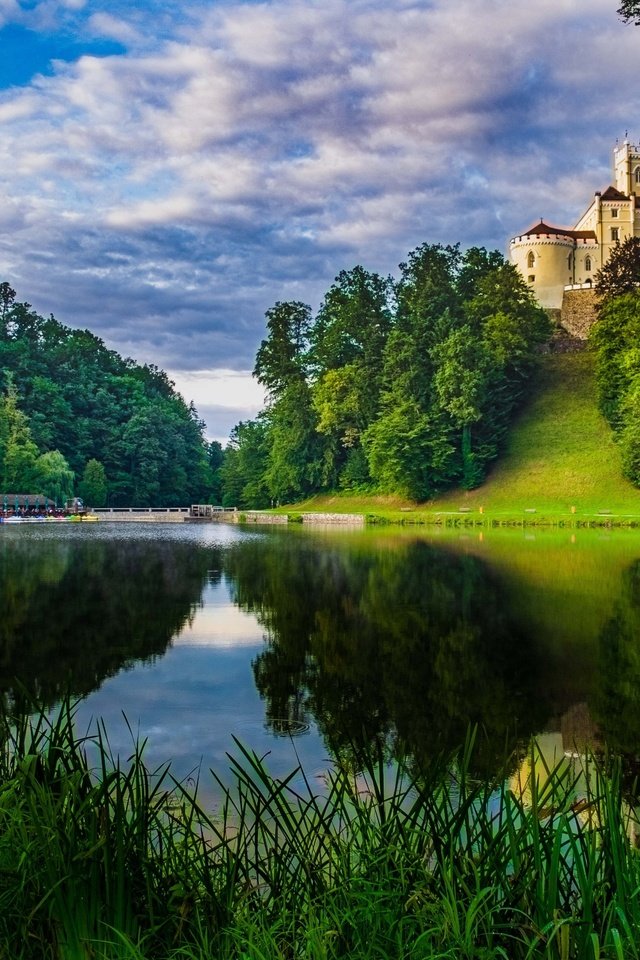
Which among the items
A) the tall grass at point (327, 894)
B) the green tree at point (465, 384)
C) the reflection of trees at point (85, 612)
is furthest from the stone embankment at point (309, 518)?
the tall grass at point (327, 894)

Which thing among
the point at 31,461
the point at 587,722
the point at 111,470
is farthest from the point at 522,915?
the point at 111,470

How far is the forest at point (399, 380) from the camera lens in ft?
210

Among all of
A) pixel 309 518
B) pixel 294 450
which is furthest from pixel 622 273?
pixel 309 518

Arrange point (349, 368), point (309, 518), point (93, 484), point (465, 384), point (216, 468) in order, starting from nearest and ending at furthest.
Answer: point (309, 518), point (465, 384), point (349, 368), point (93, 484), point (216, 468)

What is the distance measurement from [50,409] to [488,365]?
149ft

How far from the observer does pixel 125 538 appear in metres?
42.6

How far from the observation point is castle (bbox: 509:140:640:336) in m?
83.2

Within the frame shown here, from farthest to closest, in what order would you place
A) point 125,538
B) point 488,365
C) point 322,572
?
1. point 488,365
2. point 125,538
3. point 322,572

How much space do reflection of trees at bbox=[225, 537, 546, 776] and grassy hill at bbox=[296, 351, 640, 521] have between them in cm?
3095

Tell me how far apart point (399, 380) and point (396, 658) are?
5710cm

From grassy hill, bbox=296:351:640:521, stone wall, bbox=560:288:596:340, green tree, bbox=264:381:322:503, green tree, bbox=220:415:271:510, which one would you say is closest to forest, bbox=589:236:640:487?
grassy hill, bbox=296:351:640:521

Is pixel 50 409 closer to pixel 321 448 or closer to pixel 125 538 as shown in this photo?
pixel 321 448

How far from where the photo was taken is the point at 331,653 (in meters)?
11.7

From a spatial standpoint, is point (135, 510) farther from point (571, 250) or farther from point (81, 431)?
point (571, 250)
